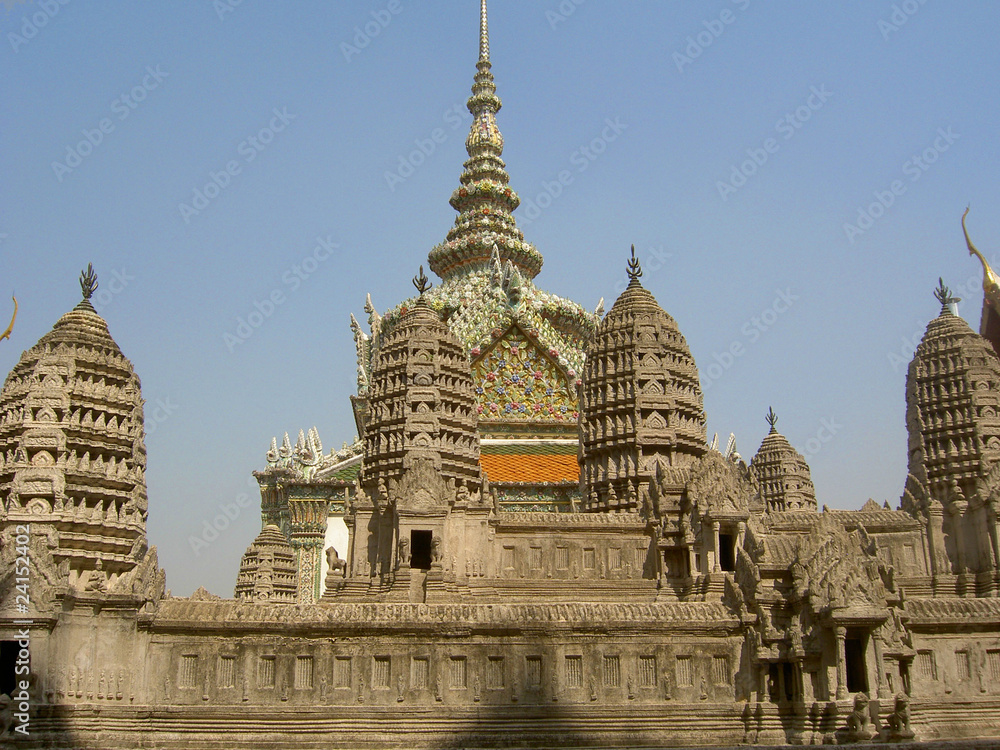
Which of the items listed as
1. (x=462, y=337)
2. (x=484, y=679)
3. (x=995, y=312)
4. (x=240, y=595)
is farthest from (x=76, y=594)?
(x=995, y=312)

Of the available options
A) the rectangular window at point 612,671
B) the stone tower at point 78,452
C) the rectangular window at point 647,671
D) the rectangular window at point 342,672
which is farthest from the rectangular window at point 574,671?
the stone tower at point 78,452

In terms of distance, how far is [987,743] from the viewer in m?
21.7

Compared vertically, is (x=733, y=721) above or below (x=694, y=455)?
below

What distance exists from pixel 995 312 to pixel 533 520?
28.8 metres

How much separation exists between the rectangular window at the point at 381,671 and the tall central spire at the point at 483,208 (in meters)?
41.8

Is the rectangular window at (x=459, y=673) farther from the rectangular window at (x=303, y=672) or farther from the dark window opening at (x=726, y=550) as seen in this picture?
the dark window opening at (x=726, y=550)

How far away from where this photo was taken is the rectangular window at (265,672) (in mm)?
24719

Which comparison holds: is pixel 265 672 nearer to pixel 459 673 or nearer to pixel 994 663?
pixel 459 673

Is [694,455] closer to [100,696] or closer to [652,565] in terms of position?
[652,565]

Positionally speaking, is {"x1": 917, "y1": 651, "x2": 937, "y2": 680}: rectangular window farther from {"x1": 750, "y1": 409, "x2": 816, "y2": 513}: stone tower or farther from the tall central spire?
the tall central spire

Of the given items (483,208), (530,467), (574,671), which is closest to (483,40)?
(483,208)

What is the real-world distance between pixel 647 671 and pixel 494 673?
11.9 feet

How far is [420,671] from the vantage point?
2495cm

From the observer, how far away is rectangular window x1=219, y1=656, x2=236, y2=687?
971 inches
